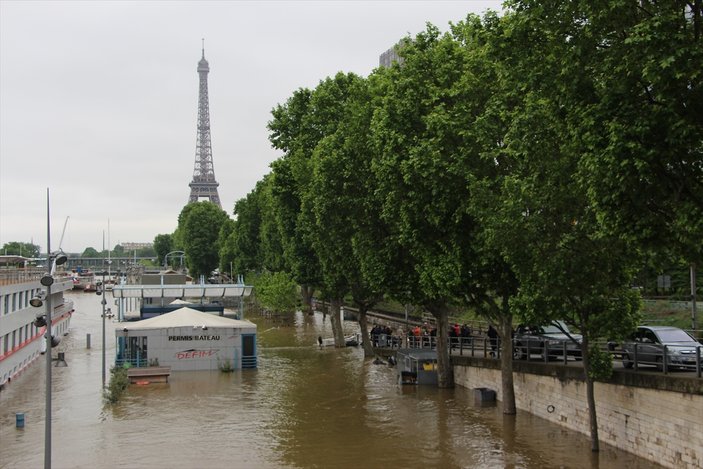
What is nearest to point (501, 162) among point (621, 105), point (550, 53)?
point (550, 53)

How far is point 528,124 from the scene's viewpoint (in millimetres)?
19938

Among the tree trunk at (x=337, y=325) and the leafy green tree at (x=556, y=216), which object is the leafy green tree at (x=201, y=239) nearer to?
the tree trunk at (x=337, y=325)

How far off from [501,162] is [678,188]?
444 inches

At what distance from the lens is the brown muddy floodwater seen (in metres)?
22.1

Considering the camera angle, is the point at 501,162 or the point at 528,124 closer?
the point at 528,124

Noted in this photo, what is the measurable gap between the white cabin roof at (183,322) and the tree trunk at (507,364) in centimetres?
A: 1828

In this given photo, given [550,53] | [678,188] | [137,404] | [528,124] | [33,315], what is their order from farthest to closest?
[33,315], [137,404], [528,124], [550,53], [678,188]

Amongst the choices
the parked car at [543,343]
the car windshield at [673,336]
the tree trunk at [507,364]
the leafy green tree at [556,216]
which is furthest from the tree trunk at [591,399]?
the tree trunk at [507,364]

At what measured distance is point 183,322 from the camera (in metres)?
41.0

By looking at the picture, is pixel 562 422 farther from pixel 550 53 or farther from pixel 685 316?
pixel 685 316

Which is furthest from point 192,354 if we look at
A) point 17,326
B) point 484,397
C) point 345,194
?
point 484,397

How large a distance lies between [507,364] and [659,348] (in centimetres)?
629

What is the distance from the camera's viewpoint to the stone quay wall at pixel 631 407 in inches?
731

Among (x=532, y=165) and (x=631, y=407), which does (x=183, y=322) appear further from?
(x=631, y=407)
